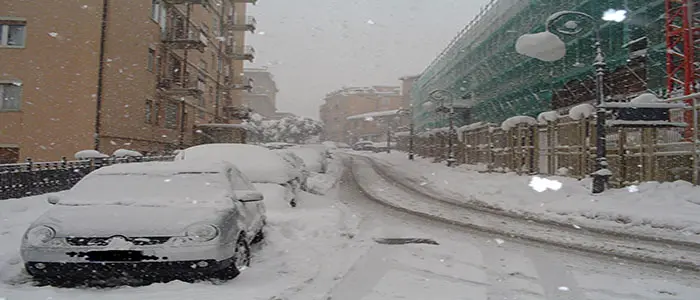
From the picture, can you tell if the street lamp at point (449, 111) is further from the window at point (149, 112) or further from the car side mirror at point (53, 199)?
the car side mirror at point (53, 199)

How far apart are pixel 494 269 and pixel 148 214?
3.92 meters

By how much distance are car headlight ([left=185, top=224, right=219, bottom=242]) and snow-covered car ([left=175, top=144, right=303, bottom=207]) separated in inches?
198

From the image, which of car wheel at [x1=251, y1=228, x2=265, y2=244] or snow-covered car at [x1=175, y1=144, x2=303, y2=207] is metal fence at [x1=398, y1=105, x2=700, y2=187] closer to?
snow-covered car at [x1=175, y1=144, x2=303, y2=207]

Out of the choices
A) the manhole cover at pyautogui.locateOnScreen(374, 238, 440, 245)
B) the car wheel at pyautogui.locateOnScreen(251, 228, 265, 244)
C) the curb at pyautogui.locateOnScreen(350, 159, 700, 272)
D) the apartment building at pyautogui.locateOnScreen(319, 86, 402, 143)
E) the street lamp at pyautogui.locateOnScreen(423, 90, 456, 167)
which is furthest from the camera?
the apartment building at pyautogui.locateOnScreen(319, 86, 402, 143)

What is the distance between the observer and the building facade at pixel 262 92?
9842 centimetres

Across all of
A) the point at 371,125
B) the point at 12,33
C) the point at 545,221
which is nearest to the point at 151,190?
the point at 545,221

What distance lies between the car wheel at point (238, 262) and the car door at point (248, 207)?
378mm

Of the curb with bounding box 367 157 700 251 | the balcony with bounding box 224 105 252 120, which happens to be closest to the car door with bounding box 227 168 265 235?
the curb with bounding box 367 157 700 251

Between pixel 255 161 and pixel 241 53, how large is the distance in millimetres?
37363

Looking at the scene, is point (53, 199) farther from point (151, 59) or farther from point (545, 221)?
point (151, 59)

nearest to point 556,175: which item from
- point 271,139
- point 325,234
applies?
point 325,234

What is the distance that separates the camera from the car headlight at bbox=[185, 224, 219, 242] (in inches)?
193

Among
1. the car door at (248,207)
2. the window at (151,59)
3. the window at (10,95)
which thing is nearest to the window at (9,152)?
the window at (10,95)

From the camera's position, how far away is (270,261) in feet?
20.6
